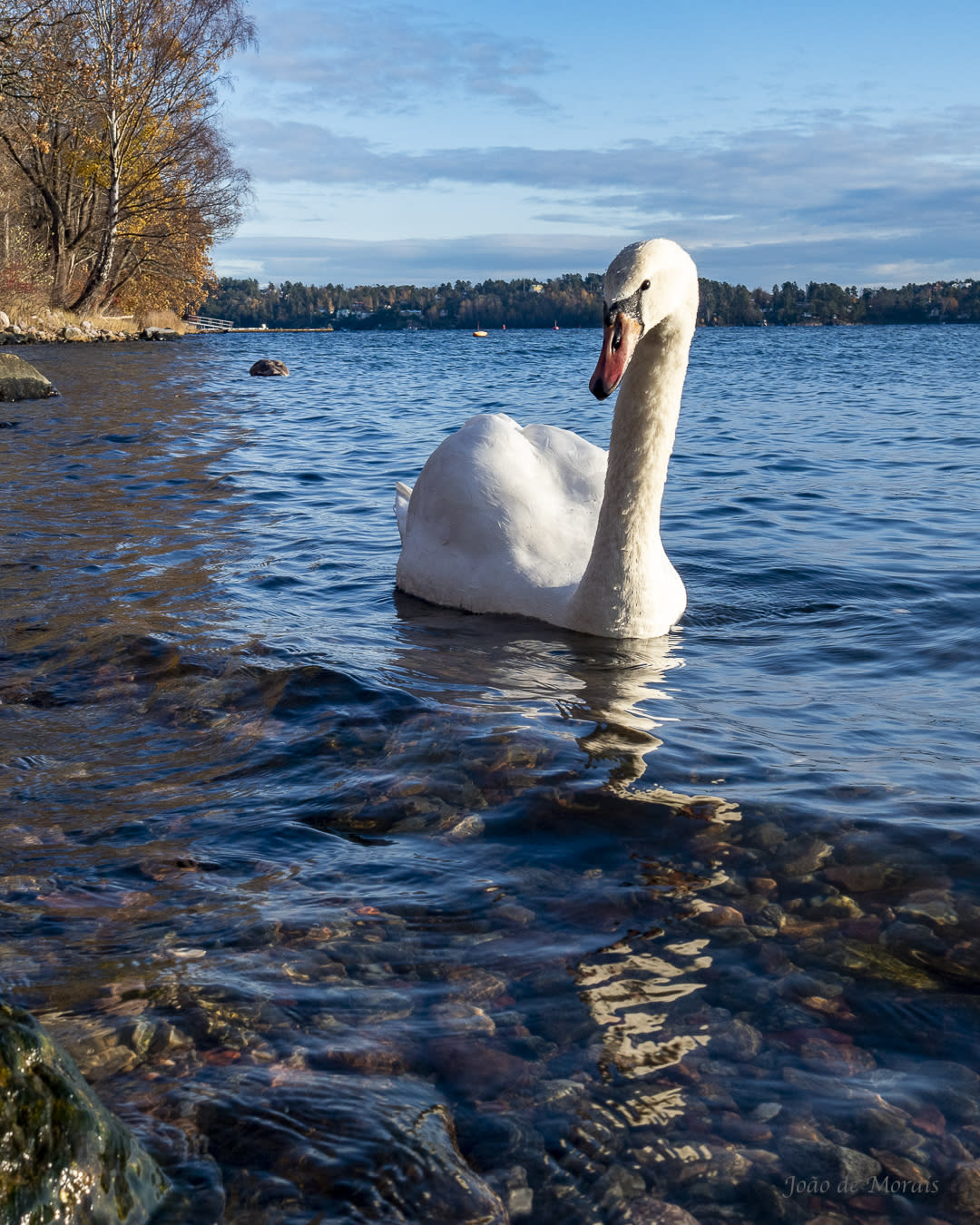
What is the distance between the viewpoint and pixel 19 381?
1731cm

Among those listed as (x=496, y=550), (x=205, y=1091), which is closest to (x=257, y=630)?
(x=496, y=550)

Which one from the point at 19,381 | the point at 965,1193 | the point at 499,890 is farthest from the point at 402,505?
the point at 19,381

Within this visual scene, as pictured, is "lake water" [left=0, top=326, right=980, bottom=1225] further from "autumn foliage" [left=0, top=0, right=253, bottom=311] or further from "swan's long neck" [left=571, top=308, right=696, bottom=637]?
"autumn foliage" [left=0, top=0, right=253, bottom=311]

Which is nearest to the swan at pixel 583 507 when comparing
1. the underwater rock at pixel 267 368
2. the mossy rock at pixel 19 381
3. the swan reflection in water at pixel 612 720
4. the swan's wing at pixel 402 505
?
the swan reflection in water at pixel 612 720

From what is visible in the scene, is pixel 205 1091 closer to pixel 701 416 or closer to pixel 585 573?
pixel 585 573

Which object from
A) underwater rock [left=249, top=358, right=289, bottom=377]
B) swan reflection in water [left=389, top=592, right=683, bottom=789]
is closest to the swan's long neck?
swan reflection in water [left=389, top=592, right=683, bottom=789]

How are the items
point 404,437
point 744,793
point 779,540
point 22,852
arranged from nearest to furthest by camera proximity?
1. point 22,852
2. point 744,793
3. point 779,540
4. point 404,437

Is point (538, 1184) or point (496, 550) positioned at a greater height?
point (496, 550)

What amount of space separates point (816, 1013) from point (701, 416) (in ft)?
56.9

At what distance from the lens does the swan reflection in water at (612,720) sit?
221 centimetres

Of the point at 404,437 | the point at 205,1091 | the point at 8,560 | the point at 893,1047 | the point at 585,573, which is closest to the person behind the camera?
the point at 205,1091

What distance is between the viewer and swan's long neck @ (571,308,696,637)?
509 centimetres

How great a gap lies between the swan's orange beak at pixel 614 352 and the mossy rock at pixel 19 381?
1515cm

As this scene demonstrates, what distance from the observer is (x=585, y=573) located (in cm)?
526
